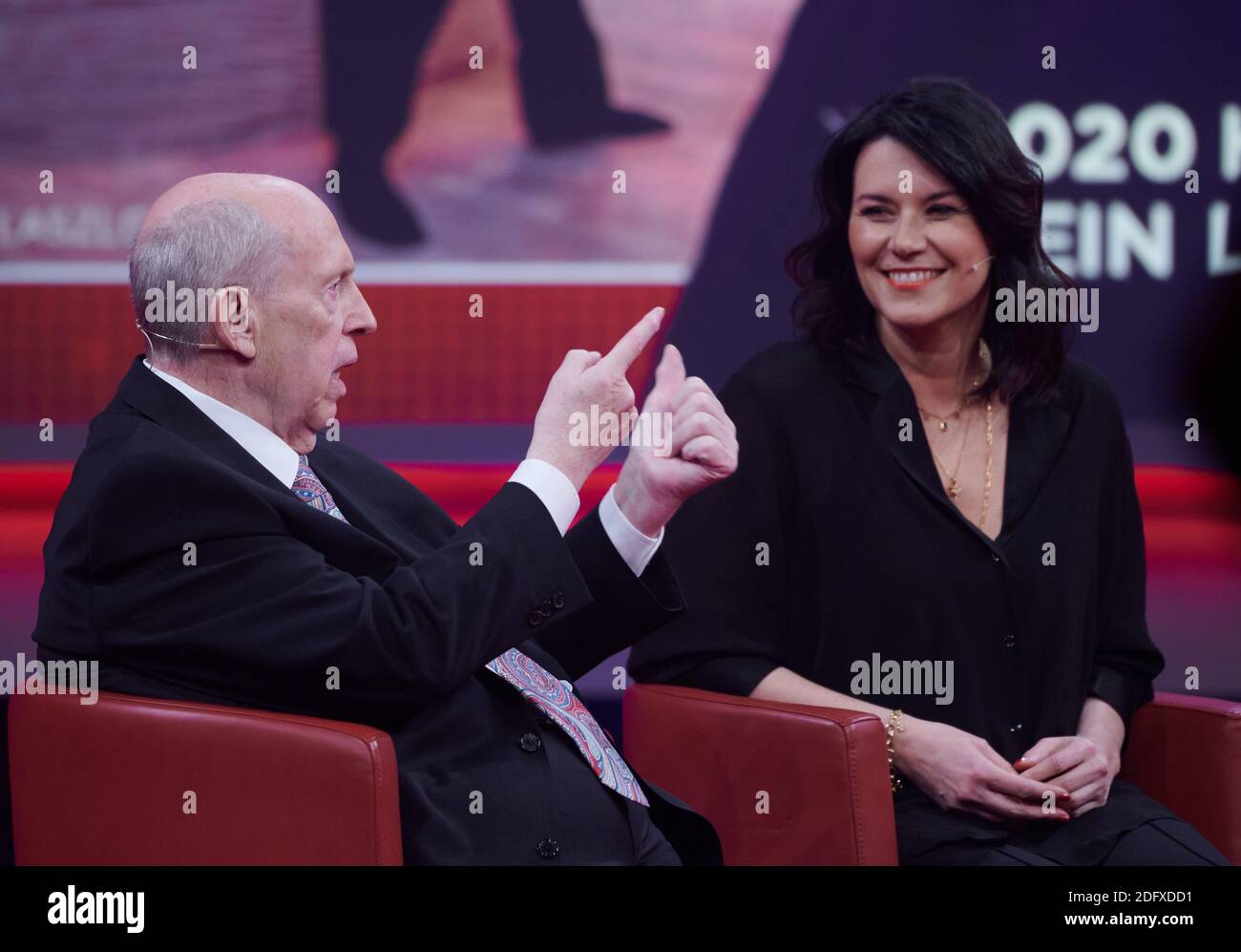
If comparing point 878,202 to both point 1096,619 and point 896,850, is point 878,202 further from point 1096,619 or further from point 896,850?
point 896,850

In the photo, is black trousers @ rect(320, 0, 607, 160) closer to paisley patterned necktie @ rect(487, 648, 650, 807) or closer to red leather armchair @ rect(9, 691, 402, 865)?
paisley patterned necktie @ rect(487, 648, 650, 807)

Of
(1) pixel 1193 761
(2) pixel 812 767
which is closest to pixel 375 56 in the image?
(2) pixel 812 767

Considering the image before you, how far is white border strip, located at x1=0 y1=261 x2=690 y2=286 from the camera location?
11.5ft

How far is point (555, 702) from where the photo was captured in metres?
1.98

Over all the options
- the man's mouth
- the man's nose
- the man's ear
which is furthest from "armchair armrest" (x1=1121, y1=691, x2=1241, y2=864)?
the man's ear

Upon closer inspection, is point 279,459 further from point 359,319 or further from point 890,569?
point 890,569

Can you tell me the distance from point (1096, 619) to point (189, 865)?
158 centimetres

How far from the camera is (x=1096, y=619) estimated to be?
2.49m

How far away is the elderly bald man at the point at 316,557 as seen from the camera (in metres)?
1.71

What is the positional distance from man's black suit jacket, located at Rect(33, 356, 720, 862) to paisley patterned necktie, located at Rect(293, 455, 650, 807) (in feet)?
0.07

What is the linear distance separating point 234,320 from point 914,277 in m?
1.17

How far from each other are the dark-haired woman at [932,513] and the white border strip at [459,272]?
1092mm

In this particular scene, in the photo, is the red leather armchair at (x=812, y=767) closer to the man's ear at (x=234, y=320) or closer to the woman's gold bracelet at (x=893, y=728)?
the woman's gold bracelet at (x=893, y=728)
